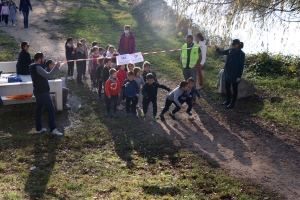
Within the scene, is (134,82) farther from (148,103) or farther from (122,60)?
(122,60)

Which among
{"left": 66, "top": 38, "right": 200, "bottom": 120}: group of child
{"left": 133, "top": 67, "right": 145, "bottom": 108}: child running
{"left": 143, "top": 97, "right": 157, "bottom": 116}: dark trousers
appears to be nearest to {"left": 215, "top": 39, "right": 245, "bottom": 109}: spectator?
{"left": 66, "top": 38, "right": 200, "bottom": 120}: group of child

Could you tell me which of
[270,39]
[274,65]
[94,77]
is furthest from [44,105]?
[270,39]

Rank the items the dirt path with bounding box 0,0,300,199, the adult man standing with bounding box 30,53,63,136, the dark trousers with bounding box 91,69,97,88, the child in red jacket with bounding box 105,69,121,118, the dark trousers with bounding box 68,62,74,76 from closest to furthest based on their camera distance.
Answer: the dirt path with bounding box 0,0,300,199
the adult man standing with bounding box 30,53,63,136
the child in red jacket with bounding box 105,69,121,118
the dark trousers with bounding box 91,69,97,88
the dark trousers with bounding box 68,62,74,76

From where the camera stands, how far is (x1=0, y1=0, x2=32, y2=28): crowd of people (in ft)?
63.3

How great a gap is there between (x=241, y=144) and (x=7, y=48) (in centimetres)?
1105

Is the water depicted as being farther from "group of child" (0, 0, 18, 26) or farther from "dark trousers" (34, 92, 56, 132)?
"dark trousers" (34, 92, 56, 132)

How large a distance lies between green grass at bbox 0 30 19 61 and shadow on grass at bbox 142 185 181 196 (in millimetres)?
9511

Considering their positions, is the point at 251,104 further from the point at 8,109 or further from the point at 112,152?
the point at 8,109

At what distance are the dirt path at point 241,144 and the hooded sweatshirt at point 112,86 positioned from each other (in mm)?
1068

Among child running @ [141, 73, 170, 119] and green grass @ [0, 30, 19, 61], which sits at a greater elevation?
green grass @ [0, 30, 19, 61]

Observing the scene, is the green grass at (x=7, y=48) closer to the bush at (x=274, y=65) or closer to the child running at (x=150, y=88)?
the child running at (x=150, y=88)

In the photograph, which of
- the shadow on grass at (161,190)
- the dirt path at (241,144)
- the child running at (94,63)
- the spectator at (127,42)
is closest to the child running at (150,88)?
the dirt path at (241,144)

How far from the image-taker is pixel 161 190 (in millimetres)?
6320

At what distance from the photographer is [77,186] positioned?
20.7 feet
